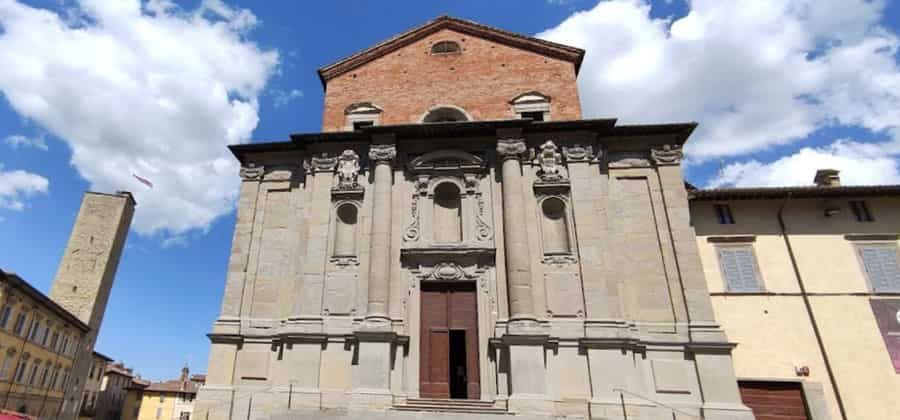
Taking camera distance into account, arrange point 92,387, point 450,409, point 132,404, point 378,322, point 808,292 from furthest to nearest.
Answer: point 132,404, point 92,387, point 808,292, point 378,322, point 450,409

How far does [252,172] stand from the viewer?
671 inches

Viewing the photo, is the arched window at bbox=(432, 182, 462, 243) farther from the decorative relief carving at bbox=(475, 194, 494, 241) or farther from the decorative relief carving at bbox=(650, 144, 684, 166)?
the decorative relief carving at bbox=(650, 144, 684, 166)

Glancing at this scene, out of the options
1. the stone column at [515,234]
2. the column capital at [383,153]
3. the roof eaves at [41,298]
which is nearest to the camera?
the stone column at [515,234]

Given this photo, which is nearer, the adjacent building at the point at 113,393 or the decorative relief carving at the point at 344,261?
the decorative relief carving at the point at 344,261

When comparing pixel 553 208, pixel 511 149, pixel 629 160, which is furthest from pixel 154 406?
pixel 629 160

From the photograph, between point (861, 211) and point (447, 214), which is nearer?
point (861, 211)

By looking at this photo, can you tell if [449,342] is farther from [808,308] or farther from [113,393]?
[113,393]

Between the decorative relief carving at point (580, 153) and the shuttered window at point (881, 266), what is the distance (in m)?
9.27

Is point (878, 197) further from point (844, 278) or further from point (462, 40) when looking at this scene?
point (462, 40)

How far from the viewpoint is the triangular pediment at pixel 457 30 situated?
18.6 m

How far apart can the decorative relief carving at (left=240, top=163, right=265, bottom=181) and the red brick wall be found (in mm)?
3159

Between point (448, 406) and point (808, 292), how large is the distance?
1218 centimetres

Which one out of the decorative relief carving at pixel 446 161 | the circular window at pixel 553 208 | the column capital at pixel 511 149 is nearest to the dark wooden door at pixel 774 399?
the circular window at pixel 553 208

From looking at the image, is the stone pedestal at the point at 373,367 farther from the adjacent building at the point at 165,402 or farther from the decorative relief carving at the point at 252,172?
the adjacent building at the point at 165,402
